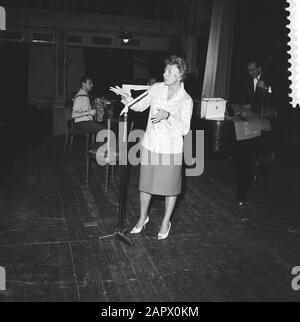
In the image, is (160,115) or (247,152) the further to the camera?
(247,152)

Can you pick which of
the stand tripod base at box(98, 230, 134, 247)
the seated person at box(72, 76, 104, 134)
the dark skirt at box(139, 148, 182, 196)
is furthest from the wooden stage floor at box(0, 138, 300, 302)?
the seated person at box(72, 76, 104, 134)

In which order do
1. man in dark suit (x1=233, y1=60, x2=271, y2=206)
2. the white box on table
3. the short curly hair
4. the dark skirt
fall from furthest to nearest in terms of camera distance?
the white box on table, man in dark suit (x1=233, y1=60, x2=271, y2=206), the dark skirt, the short curly hair

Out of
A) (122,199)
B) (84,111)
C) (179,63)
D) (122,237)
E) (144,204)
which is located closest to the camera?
(179,63)

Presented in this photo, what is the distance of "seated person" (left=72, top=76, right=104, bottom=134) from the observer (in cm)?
613

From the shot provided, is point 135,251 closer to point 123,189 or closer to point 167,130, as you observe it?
point 123,189

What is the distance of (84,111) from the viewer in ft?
20.2

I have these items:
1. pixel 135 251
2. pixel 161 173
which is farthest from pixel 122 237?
pixel 161 173

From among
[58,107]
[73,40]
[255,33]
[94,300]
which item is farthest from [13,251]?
[73,40]

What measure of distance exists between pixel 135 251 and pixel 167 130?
3.58 feet

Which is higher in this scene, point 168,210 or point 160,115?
point 160,115

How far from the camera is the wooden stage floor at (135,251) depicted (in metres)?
2.76

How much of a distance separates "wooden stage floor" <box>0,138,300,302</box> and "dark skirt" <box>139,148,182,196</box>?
20.4 inches

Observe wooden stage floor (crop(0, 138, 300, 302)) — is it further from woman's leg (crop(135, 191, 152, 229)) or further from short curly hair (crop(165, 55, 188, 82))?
short curly hair (crop(165, 55, 188, 82))

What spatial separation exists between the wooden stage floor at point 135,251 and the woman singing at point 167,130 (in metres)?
0.60
